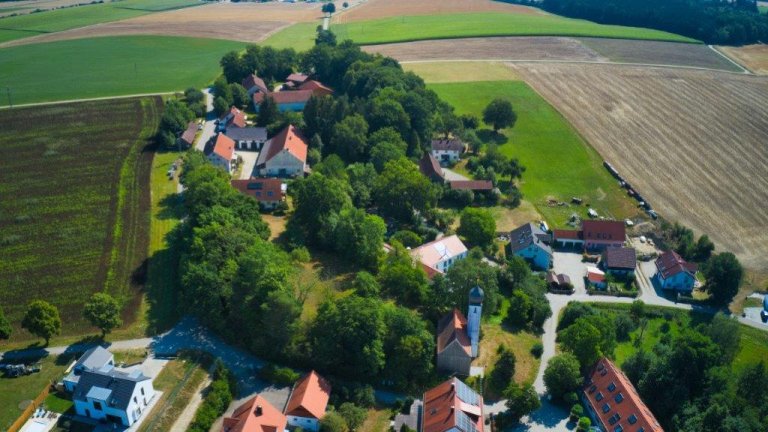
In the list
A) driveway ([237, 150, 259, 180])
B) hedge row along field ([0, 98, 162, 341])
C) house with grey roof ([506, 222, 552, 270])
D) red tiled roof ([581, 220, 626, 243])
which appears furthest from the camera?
driveway ([237, 150, 259, 180])

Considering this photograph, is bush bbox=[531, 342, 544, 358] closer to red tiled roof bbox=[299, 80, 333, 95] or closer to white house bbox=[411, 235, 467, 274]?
white house bbox=[411, 235, 467, 274]

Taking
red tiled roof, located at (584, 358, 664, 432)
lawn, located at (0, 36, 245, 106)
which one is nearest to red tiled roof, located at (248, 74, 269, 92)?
lawn, located at (0, 36, 245, 106)

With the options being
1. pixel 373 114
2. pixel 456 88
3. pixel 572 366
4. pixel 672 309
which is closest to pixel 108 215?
pixel 373 114

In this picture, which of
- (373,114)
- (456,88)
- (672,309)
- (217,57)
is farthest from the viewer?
(217,57)

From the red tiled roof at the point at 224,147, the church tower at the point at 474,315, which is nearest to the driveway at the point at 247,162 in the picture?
the red tiled roof at the point at 224,147

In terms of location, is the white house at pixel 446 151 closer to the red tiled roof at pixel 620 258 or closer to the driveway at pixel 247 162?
the driveway at pixel 247 162

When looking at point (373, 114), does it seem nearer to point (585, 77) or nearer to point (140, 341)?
point (140, 341)

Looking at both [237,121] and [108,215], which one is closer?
[108,215]
